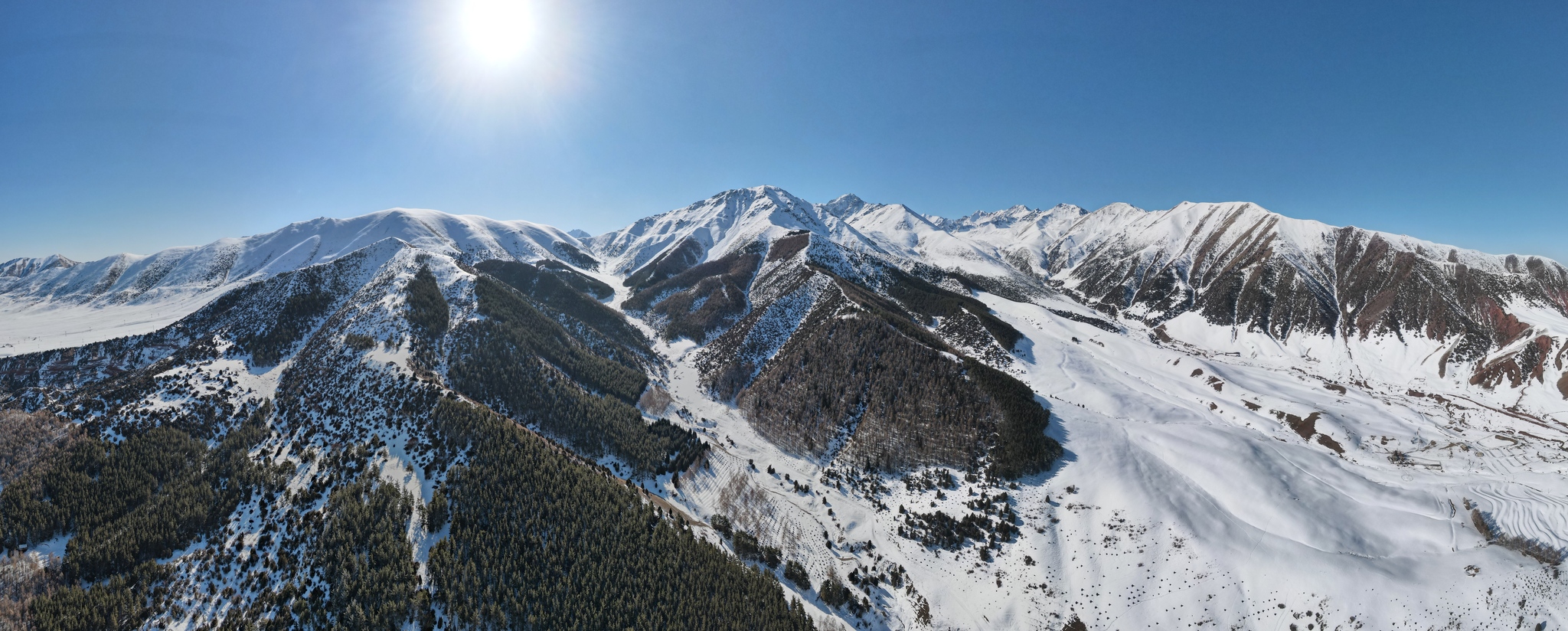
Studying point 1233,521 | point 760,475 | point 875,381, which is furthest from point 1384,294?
point 760,475

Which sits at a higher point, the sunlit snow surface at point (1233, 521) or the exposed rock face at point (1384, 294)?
the exposed rock face at point (1384, 294)

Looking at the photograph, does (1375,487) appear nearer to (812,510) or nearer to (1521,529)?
(1521,529)

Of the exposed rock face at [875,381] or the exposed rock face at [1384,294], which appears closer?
the exposed rock face at [875,381]

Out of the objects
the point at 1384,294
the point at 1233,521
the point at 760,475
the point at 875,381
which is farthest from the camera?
the point at 1384,294

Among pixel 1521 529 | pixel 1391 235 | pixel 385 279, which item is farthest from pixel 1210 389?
pixel 385 279

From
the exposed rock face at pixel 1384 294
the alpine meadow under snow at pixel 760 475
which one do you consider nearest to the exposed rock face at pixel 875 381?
the alpine meadow under snow at pixel 760 475

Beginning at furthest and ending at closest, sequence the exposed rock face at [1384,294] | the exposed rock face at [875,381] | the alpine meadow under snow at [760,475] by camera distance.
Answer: the exposed rock face at [1384,294]
the exposed rock face at [875,381]
the alpine meadow under snow at [760,475]

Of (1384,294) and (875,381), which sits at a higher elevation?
(1384,294)

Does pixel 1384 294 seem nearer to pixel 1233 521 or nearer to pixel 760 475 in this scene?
pixel 1233 521

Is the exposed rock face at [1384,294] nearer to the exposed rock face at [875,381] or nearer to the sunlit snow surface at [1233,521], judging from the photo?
the sunlit snow surface at [1233,521]
